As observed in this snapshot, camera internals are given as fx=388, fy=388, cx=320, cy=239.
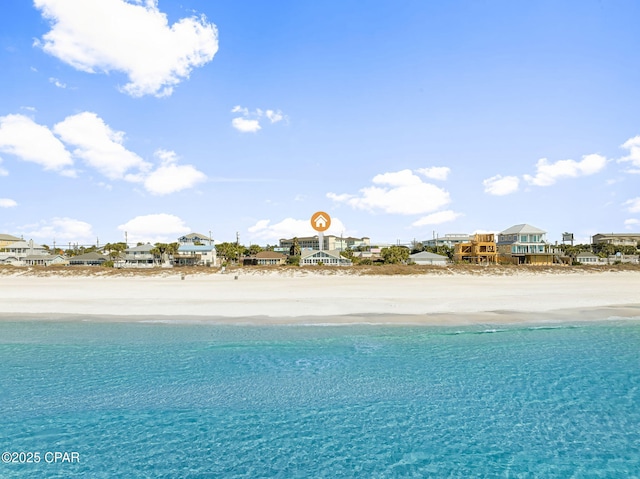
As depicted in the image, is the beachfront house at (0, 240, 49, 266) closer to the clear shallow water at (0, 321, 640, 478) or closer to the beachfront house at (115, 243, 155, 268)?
the beachfront house at (115, 243, 155, 268)

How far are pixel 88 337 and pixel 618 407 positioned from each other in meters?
21.4

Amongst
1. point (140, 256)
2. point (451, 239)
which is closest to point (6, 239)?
point (140, 256)

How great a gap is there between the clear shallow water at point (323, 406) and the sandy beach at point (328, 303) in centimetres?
549

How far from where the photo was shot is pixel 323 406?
11.2 m

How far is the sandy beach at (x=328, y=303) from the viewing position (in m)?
23.9

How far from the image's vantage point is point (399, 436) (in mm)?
9609

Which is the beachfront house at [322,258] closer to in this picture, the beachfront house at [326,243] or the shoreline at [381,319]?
the shoreline at [381,319]

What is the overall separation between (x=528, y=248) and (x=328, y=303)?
210 ft

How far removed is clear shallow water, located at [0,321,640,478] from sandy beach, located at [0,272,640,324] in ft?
18.0

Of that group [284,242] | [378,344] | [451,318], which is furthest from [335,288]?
[284,242]

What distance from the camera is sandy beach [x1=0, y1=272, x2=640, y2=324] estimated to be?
23891 mm

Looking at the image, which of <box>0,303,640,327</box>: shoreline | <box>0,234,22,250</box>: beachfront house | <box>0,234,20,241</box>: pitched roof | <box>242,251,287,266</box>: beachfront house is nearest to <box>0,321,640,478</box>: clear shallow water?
<box>0,303,640,327</box>: shoreline

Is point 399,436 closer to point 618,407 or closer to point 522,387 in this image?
point 522,387

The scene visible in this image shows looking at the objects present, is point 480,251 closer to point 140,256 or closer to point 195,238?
point 140,256
